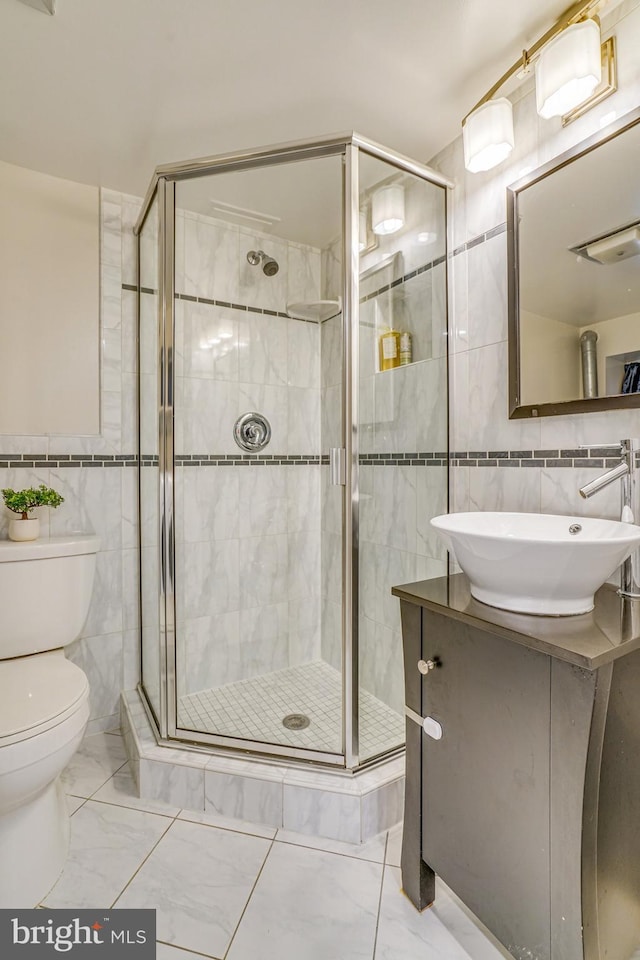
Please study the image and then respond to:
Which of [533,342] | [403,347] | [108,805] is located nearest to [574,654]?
[533,342]

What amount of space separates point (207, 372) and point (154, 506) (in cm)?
56

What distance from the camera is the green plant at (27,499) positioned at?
169cm

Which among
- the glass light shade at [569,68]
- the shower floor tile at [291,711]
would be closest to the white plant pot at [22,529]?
the shower floor tile at [291,711]

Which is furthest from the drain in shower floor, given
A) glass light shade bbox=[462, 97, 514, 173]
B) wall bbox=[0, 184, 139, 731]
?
glass light shade bbox=[462, 97, 514, 173]

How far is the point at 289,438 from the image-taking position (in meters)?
2.09

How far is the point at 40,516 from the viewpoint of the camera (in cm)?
183

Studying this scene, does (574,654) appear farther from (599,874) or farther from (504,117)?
(504,117)

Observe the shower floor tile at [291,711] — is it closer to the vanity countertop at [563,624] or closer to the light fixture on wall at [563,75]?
the vanity countertop at [563,624]

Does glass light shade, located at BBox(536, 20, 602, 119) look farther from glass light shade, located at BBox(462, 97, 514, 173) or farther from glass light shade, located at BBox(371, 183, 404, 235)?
glass light shade, located at BBox(371, 183, 404, 235)

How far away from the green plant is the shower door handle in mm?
1067

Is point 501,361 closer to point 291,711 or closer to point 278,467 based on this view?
point 278,467

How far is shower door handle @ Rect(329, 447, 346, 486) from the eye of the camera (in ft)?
4.79

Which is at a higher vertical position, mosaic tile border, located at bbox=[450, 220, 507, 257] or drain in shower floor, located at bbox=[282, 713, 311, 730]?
mosaic tile border, located at bbox=[450, 220, 507, 257]

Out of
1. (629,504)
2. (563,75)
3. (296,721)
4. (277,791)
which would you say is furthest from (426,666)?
(563,75)
